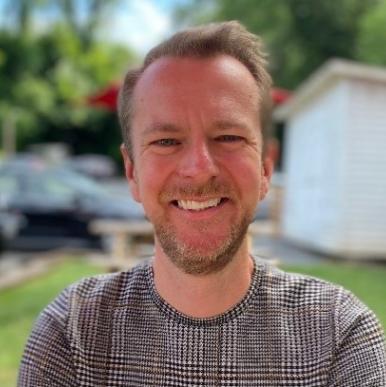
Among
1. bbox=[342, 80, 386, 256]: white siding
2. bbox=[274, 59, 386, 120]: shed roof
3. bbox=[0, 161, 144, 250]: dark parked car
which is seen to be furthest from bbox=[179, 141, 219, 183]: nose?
bbox=[342, 80, 386, 256]: white siding

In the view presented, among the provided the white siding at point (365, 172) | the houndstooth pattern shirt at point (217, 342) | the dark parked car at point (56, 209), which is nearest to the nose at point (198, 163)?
the houndstooth pattern shirt at point (217, 342)

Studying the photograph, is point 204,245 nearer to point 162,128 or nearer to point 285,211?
point 162,128

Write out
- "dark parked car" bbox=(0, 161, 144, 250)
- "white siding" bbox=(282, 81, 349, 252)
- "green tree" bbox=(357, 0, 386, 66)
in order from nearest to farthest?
"dark parked car" bbox=(0, 161, 144, 250)
"white siding" bbox=(282, 81, 349, 252)
"green tree" bbox=(357, 0, 386, 66)

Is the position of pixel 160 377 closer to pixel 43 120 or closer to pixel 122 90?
pixel 122 90

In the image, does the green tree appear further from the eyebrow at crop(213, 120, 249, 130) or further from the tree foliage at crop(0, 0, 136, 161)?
the eyebrow at crop(213, 120, 249, 130)

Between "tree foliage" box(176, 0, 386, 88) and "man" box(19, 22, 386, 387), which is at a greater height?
"tree foliage" box(176, 0, 386, 88)

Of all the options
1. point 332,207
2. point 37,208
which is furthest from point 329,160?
point 37,208

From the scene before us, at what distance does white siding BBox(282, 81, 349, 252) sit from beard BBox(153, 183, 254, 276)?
9724 millimetres

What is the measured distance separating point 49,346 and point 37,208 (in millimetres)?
9838

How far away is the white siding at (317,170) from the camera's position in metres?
11.1

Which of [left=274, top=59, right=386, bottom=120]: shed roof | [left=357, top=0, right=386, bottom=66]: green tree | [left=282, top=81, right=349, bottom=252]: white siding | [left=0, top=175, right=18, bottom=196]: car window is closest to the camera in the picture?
[left=274, top=59, right=386, bottom=120]: shed roof

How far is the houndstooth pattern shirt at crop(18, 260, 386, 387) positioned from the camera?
139 centimetres

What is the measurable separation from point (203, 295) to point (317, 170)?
11.1 metres

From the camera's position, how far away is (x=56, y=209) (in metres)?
11.0
